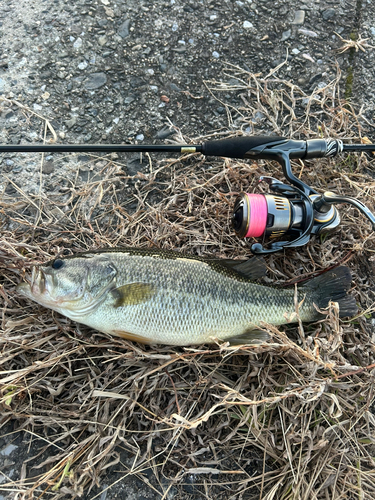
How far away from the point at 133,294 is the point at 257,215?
1.04m

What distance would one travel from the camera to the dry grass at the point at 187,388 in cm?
239

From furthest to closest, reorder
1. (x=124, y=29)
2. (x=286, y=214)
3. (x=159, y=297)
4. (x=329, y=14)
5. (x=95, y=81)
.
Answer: (x=329, y=14), (x=124, y=29), (x=95, y=81), (x=286, y=214), (x=159, y=297)

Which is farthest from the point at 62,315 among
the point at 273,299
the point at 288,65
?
the point at 288,65

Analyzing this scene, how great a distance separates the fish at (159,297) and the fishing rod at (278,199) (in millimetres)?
379

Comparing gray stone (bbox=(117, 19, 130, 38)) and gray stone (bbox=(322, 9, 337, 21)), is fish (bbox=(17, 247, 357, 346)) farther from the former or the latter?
gray stone (bbox=(322, 9, 337, 21))

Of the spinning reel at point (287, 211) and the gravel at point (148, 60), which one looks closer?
the spinning reel at point (287, 211)

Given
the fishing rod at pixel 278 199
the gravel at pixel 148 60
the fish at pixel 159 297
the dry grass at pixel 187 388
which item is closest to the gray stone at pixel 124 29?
the gravel at pixel 148 60

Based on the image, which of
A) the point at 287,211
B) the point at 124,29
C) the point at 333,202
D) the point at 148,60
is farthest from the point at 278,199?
the point at 124,29

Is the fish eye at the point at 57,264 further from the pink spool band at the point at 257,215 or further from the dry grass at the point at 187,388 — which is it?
the pink spool band at the point at 257,215

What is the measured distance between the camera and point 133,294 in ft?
7.93

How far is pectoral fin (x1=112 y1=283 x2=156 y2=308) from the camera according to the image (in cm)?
241

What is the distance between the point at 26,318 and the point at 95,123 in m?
1.88

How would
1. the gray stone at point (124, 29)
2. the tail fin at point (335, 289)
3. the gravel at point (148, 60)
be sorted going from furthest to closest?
1. the gray stone at point (124, 29)
2. the gravel at point (148, 60)
3. the tail fin at point (335, 289)

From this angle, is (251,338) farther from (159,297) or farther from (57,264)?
(57,264)
